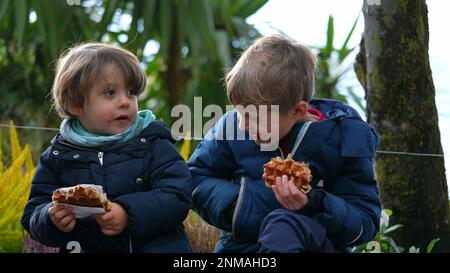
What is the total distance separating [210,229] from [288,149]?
42.2 inches

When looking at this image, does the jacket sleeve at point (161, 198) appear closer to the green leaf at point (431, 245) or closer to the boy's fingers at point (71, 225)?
the boy's fingers at point (71, 225)

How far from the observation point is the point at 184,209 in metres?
3.32

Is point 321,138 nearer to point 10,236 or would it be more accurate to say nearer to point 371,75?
point 371,75

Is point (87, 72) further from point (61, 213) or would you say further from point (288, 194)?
point (288, 194)

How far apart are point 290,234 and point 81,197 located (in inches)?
24.3

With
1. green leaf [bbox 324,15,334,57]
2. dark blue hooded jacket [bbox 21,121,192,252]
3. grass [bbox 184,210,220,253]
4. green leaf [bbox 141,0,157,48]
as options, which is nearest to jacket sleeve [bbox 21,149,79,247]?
dark blue hooded jacket [bbox 21,121,192,252]

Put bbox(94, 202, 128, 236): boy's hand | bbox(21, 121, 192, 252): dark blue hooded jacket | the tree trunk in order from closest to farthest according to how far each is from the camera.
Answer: bbox(94, 202, 128, 236): boy's hand
bbox(21, 121, 192, 252): dark blue hooded jacket
the tree trunk

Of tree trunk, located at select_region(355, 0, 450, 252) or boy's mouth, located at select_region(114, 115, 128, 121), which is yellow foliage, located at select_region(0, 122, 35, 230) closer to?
boy's mouth, located at select_region(114, 115, 128, 121)

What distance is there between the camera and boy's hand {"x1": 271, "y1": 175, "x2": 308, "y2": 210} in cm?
312

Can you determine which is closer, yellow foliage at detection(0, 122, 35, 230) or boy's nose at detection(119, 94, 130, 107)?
boy's nose at detection(119, 94, 130, 107)

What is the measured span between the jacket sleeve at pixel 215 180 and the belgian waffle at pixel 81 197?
15.5 inches

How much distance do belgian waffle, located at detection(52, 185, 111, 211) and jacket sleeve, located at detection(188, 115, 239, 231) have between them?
394mm
